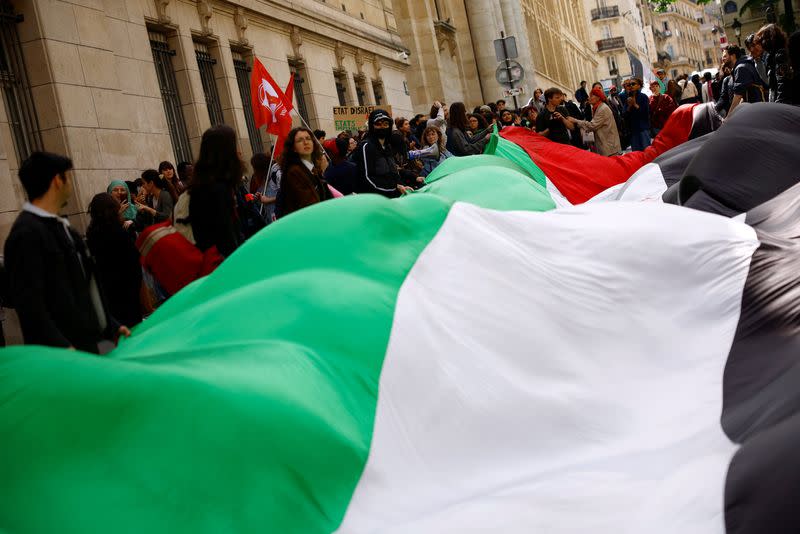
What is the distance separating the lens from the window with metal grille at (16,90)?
11836 mm

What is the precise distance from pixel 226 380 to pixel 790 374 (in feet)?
6.98

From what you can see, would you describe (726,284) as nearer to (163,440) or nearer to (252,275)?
(252,275)

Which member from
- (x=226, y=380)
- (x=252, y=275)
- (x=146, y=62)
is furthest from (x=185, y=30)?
(x=226, y=380)

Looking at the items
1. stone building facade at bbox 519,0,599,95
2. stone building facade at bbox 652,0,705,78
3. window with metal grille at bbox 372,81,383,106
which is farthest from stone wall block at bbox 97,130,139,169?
stone building facade at bbox 652,0,705,78

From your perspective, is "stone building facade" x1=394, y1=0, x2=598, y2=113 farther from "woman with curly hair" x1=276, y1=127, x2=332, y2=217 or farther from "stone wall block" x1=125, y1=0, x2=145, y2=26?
"woman with curly hair" x1=276, y1=127, x2=332, y2=217

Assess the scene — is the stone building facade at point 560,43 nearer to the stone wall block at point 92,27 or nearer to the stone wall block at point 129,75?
the stone wall block at point 129,75

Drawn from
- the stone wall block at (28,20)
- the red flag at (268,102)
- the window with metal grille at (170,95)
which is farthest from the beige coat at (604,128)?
the stone wall block at (28,20)

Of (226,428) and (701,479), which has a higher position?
(226,428)

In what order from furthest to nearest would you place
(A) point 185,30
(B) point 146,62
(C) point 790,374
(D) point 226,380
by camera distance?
1. (A) point 185,30
2. (B) point 146,62
3. (C) point 790,374
4. (D) point 226,380

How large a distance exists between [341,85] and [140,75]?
11242 mm

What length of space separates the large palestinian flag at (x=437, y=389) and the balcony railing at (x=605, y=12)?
354ft

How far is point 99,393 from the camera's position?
3.53 meters

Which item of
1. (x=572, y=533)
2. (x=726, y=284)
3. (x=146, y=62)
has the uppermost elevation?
(x=146, y=62)

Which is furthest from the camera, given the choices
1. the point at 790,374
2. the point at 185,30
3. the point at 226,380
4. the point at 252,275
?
the point at 185,30
